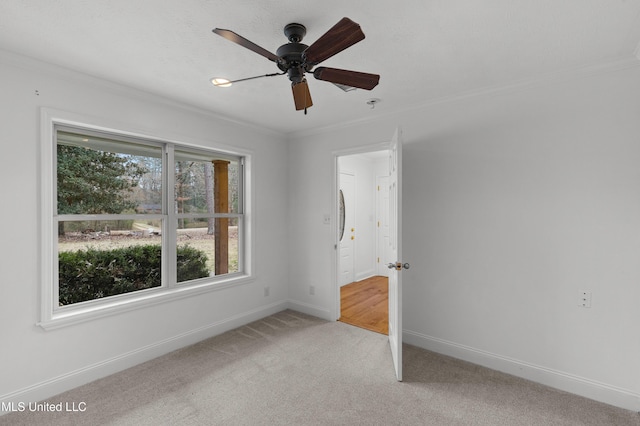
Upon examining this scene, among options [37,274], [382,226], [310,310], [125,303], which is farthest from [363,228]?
[37,274]

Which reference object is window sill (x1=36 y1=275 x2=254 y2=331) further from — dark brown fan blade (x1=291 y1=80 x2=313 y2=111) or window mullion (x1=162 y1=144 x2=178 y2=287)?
dark brown fan blade (x1=291 y1=80 x2=313 y2=111)

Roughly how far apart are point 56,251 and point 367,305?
349cm

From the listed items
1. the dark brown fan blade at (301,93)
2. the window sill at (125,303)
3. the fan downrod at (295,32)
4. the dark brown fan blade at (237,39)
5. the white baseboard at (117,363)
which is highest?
the fan downrod at (295,32)

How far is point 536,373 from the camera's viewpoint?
2396mm

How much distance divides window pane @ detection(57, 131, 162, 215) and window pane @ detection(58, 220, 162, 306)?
0.48 ft

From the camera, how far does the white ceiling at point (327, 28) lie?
156 cm

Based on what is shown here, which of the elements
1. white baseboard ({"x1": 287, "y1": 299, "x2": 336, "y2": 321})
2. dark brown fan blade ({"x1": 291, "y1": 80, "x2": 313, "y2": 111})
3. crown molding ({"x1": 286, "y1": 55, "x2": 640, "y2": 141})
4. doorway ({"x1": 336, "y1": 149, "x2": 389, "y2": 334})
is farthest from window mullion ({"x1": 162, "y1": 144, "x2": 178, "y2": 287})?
doorway ({"x1": 336, "y1": 149, "x2": 389, "y2": 334})

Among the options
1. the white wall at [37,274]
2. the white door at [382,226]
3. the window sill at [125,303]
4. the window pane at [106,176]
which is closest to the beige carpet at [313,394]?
the white wall at [37,274]

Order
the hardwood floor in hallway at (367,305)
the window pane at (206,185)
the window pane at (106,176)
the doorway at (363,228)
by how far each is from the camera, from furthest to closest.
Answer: the doorway at (363,228) < the hardwood floor in hallway at (367,305) < the window pane at (206,185) < the window pane at (106,176)

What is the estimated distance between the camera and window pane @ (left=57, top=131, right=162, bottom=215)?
242 centimetres

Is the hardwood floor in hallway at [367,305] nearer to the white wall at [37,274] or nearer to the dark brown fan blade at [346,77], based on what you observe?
the white wall at [37,274]

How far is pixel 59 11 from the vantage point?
5.20 feet

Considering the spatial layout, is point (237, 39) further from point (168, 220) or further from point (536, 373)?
point (536, 373)

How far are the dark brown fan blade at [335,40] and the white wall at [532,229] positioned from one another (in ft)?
5.73
